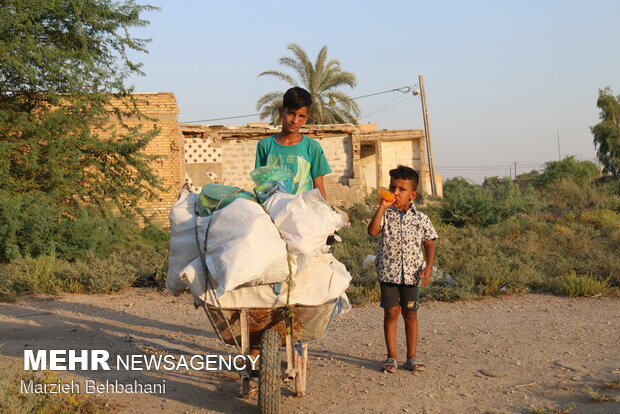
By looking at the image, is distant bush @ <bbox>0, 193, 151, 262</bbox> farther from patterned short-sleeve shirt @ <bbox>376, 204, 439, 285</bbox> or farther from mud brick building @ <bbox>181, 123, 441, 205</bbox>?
mud brick building @ <bbox>181, 123, 441, 205</bbox>

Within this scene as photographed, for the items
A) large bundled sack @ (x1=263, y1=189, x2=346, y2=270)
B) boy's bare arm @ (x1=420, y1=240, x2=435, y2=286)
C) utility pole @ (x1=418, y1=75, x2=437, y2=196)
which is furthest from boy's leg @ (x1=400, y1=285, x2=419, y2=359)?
utility pole @ (x1=418, y1=75, x2=437, y2=196)

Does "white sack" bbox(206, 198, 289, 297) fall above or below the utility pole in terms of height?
below

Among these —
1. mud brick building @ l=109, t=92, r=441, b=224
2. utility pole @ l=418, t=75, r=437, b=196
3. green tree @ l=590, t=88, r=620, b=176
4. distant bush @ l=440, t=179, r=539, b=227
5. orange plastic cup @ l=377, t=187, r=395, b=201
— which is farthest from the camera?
green tree @ l=590, t=88, r=620, b=176

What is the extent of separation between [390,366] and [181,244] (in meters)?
1.90

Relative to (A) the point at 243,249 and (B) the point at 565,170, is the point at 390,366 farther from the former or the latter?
(B) the point at 565,170

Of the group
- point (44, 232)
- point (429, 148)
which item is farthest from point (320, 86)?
point (44, 232)

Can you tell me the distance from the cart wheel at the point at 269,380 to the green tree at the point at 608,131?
3646 cm

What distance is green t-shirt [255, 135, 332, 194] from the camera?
4.68m

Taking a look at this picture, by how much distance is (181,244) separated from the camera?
4.01 m

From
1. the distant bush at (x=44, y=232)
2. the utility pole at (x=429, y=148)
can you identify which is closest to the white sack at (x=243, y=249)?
the distant bush at (x=44, y=232)

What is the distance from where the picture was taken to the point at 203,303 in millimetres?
3840

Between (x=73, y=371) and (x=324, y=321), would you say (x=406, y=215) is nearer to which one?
(x=324, y=321)

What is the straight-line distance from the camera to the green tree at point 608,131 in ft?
119

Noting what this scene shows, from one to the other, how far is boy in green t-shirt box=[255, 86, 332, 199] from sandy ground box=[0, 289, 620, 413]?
1472 mm
